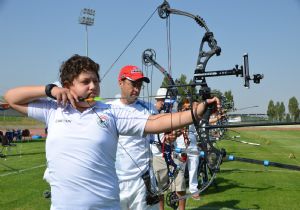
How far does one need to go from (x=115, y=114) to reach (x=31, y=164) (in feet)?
37.6

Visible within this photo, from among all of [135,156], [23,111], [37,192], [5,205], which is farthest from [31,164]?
[23,111]

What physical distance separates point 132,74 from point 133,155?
74 centimetres

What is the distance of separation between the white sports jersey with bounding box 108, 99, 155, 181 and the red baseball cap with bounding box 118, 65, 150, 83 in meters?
0.23

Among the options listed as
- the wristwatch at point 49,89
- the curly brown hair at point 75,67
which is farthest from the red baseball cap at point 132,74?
the wristwatch at point 49,89

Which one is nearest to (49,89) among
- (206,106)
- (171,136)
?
(206,106)

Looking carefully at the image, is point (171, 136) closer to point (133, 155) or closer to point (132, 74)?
point (133, 155)

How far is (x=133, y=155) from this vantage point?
3.50 metres

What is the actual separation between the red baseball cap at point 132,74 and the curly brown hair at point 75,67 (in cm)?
132

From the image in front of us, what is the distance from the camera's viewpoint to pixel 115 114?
87.4 inches

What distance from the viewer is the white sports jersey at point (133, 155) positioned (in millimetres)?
3479

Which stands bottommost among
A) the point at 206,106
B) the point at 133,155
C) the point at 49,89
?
the point at 133,155

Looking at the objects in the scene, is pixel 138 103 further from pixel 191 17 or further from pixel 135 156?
pixel 191 17

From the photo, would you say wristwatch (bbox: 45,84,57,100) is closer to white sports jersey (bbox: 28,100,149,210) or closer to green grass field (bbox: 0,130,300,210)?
white sports jersey (bbox: 28,100,149,210)

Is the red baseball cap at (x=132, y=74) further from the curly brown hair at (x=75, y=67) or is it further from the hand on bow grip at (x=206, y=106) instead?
the hand on bow grip at (x=206, y=106)
